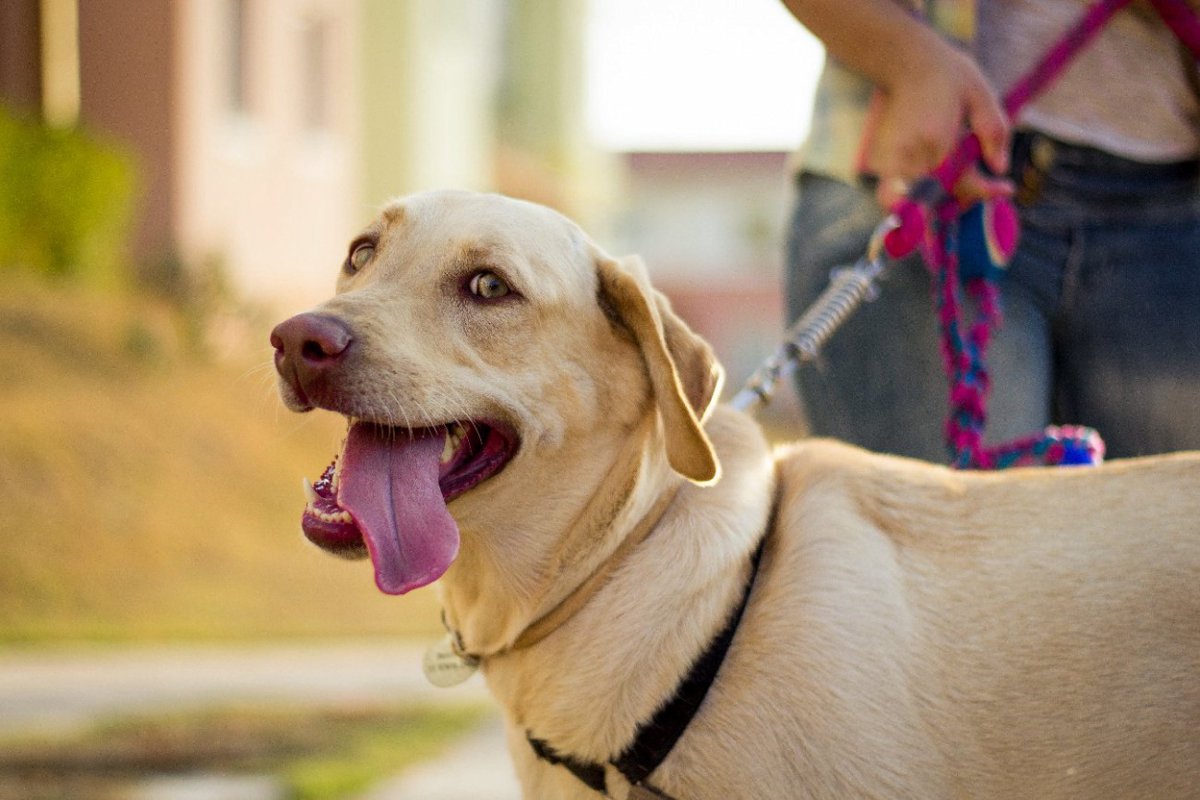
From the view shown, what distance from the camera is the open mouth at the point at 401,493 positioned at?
242cm

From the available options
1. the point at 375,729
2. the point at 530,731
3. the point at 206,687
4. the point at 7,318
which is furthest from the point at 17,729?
the point at 7,318

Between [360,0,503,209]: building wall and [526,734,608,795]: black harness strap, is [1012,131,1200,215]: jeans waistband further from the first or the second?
[360,0,503,209]: building wall

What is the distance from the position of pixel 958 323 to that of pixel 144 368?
33.1ft

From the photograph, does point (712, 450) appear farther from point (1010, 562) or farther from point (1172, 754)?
point (1172, 754)

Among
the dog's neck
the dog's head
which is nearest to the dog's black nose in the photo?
the dog's head

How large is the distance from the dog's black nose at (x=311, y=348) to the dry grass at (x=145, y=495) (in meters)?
6.33

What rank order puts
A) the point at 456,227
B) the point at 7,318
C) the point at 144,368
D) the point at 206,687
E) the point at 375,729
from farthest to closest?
the point at 144,368 → the point at 7,318 → the point at 206,687 → the point at 375,729 → the point at 456,227

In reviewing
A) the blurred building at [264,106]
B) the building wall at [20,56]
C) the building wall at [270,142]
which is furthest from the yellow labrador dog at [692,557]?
the building wall at [270,142]

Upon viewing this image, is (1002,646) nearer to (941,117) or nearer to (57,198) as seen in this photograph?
(941,117)

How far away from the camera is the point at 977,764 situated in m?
2.30

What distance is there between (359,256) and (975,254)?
1348 mm

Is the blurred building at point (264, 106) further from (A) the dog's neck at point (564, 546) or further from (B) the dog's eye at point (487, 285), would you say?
(A) the dog's neck at point (564, 546)

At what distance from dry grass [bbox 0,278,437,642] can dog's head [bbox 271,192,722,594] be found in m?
6.26

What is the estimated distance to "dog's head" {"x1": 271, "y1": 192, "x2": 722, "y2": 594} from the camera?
2.46 metres
